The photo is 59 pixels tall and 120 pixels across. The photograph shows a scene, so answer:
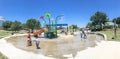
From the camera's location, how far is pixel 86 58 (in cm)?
848

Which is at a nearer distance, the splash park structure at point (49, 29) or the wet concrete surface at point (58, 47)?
the wet concrete surface at point (58, 47)

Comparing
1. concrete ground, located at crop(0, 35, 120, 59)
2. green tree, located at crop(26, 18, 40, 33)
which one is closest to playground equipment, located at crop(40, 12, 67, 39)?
concrete ground, located at crop(0, 35, 120, 59)

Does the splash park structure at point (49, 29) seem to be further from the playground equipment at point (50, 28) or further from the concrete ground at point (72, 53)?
the concrete ground at point (72, 53)

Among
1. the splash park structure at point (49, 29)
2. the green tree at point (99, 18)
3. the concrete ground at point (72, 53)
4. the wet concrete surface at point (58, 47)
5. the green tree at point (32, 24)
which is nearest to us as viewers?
the concrete ground at point (72, 53)

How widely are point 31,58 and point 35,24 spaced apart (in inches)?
1837

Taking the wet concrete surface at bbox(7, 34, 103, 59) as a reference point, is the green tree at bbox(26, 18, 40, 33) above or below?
above

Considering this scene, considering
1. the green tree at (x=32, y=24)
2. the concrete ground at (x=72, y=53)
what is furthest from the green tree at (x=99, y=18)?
the concrete ground at (x=72, y=53)

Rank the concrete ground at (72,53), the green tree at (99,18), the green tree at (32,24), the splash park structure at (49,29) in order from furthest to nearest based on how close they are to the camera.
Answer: the green tree at (99,18) → the green tree at (32,24) → the splash park structure at (49,29) → the concrete ground at (72,53)

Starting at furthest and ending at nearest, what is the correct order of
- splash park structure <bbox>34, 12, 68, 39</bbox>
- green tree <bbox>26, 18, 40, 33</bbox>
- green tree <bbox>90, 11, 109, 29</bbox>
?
green tree <bbox>90, 11, 109, 29</bbox> < green tree <bbox>26, 18, 40, 33</bbox> < splash park structure <bbox>34, 12, 68, 39</bbox>

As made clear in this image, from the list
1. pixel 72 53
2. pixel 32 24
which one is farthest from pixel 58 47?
pixel 32 24

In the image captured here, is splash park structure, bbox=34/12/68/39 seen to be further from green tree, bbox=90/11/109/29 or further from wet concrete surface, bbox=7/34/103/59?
green tree, bbox=90/11/109/29

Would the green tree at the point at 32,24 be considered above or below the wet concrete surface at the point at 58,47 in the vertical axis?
above

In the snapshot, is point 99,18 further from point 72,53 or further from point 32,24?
point 72,53

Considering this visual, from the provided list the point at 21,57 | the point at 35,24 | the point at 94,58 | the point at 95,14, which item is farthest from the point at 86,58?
the point at 95,14
